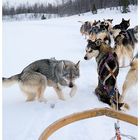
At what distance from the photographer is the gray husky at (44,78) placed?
9.98 ft

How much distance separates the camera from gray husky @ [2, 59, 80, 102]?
3.04 metres

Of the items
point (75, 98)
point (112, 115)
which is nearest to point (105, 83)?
point (75, 98)

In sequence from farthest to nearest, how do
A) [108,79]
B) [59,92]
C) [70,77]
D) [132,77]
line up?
[59,92] < [70,77] < [108,79] < [132,77]

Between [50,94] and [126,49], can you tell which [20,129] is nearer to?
[50,94]

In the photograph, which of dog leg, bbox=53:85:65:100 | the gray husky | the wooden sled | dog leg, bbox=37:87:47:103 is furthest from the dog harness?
the wooden sled

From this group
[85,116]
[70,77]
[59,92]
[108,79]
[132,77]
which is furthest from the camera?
[59,92]

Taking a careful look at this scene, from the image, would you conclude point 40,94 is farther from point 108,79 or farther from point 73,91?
point 108,79

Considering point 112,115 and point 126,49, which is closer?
point 112,115

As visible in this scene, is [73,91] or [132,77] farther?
[73,91]

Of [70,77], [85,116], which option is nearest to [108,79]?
[70,77]

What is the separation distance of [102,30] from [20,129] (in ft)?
14.1

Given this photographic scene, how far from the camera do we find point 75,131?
2.42 meters

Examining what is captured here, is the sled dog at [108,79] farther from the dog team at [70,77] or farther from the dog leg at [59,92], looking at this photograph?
the dog leg at [59,92]

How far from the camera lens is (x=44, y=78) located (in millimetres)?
3061
